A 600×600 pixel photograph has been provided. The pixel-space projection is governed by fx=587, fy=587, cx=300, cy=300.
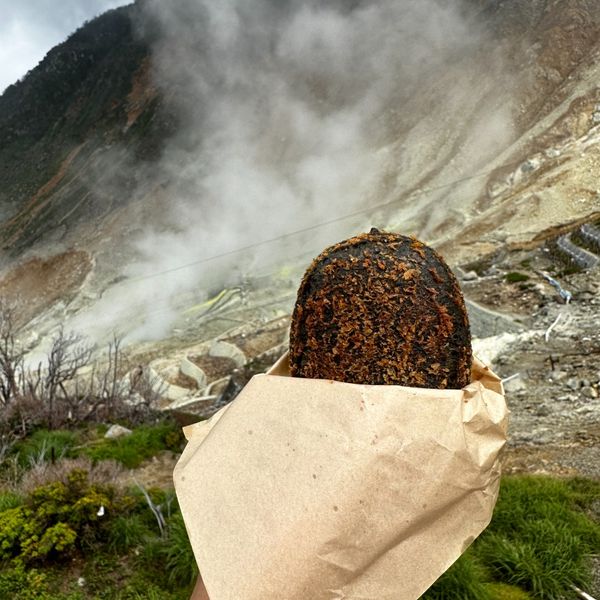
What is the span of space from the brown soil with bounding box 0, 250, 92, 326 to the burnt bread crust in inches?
987

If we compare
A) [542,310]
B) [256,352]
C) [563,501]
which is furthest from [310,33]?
[563,501]

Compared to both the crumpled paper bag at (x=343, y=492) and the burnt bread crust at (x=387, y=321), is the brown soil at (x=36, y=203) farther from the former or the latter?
the crumpled paper bag at (x=343, y=492)

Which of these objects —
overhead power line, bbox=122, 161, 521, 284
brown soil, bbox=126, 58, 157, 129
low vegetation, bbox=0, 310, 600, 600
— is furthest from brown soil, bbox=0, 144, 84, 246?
low vegetation, bbox=0, 310, 600, 600

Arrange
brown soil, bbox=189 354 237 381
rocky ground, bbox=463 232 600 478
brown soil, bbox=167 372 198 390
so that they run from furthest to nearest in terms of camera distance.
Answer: brown soil, bbox=189 354 237 381 → brown soil, bbox=167 372 198 390 → rocky ground, bbox=463 232 600 478

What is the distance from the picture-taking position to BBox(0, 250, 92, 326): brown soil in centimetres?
2577

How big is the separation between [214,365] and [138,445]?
839 cm

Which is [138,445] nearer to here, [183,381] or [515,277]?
[183,381]


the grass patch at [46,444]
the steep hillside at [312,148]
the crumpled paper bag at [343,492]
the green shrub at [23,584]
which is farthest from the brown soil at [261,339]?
the crumpled paper bag at [343,492]

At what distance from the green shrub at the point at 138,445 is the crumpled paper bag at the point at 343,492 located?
627cm

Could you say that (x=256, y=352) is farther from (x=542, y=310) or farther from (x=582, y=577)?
(x=582, y=577)

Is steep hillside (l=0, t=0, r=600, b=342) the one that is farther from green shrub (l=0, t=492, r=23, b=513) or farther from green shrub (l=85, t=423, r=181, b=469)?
green shrub (l=0, t=492, r=23, b=513)

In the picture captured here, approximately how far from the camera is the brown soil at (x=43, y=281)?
2577 cm

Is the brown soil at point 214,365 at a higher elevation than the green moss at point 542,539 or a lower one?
lower

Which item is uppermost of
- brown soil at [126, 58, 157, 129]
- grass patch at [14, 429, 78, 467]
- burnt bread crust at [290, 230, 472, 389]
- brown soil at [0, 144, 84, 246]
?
brown soil at [126, 58, 157, 129]
